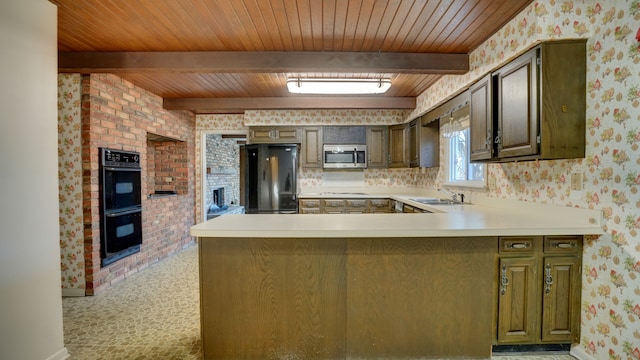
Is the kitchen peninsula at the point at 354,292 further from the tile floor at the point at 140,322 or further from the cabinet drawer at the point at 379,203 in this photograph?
the cabinet drawer at the point at 379,203

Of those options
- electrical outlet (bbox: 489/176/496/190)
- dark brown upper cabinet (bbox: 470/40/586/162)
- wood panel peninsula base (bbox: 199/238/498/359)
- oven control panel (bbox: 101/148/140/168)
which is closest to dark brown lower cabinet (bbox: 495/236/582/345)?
wood panel peninsula base (bbox: 199/238/498/359)

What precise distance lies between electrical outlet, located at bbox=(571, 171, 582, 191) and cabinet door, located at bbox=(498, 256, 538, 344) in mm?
540

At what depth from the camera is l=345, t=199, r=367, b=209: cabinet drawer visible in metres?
4.51

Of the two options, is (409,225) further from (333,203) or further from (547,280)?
(333,203)

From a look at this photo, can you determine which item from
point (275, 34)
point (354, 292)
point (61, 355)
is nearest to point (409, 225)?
point (354, 292)

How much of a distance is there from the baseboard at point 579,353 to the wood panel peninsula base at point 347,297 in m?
0.58

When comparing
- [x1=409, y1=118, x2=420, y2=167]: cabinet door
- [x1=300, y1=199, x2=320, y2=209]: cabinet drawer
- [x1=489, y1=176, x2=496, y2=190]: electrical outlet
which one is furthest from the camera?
[x1=300, y1=199, x2=320, y2=209]: cabinet drawer

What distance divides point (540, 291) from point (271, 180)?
3.56 m

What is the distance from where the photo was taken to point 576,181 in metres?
1.92

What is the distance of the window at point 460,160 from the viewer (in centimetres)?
313

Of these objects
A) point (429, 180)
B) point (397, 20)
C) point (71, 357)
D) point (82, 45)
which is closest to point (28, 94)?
point (82, 45)

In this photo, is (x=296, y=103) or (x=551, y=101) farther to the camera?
(x=296, y=103)

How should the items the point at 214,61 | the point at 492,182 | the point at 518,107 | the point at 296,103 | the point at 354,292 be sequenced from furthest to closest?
A: 1. the point at 296,103
2. the point at 492,182
3. the point at 214,61
4. the point at 518,107
5. the point at 354,292

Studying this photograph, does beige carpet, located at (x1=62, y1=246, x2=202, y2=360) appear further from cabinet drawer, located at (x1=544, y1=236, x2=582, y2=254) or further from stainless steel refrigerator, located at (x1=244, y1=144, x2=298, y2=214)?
cabinet drawer, located at (x1=544, y1=236, x2=582, y2=254)
